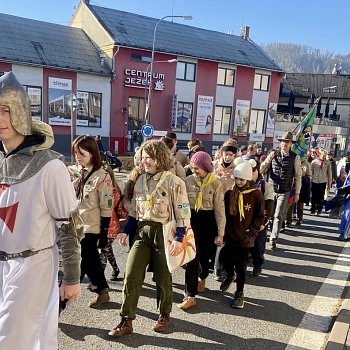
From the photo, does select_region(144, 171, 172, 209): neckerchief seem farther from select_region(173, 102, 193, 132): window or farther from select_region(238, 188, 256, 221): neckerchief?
select_region(173, 102, 193, 132): window

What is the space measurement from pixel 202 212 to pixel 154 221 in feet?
3.56

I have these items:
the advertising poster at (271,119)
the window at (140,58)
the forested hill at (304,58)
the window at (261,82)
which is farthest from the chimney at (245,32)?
the forested hill at (304,58)

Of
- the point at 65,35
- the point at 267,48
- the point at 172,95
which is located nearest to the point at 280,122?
the point at 172,95

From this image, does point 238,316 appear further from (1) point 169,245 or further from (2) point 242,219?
(1) point 169,245

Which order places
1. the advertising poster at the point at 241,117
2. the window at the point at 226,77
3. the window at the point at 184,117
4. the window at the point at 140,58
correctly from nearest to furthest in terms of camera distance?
the window at the point at 140,58
the window at the point at 184,117
the window at the point at 226,77
the advertising poster at the point at 241,117

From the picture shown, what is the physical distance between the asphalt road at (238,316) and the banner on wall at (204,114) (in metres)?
→ 24.7

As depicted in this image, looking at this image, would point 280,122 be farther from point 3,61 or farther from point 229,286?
point 229,286

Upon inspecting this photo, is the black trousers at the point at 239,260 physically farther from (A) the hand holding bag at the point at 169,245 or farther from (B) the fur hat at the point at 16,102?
(B) the fur hat at the point at 16,102

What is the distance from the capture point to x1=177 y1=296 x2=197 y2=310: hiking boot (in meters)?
4.32

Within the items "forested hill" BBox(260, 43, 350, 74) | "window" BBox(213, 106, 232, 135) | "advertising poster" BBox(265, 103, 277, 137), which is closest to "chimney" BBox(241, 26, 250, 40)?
"advertising poster" BBox(265, 103, 277, 137)

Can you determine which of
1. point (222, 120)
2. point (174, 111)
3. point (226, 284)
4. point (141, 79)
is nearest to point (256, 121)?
point (222, 120)

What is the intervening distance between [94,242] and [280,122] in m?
37.7

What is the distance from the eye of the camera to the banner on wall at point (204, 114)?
30219 mm

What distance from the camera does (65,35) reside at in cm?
2698
